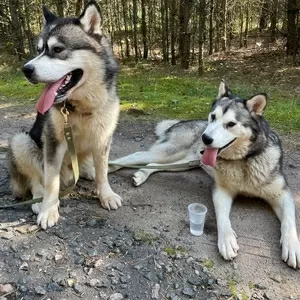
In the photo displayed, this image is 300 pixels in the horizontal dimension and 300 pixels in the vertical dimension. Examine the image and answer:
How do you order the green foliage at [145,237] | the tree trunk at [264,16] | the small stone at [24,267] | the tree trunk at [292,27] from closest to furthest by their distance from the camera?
the small stone at [24,267], the green foliage at [145,237], the tree trunk at [292,27], the tree trunk at [264,16]

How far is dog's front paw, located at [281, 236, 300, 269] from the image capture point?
2672 millimetres

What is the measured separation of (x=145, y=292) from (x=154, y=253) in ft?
1.28

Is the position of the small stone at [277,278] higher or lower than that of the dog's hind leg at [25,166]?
lower

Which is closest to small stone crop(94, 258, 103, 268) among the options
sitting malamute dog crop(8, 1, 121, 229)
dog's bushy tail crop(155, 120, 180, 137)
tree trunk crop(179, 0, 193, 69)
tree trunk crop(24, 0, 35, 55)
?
sitting malamute dog crop(8, 1, 121, 229)

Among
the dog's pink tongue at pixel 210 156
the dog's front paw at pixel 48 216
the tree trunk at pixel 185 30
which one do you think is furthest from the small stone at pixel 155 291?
the tree trunk at pixel 185 30

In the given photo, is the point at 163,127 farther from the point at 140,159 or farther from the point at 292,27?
the point at 292,27

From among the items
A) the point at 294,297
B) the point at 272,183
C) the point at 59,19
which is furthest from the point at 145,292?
the point at 59,19

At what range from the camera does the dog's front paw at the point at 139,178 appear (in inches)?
150

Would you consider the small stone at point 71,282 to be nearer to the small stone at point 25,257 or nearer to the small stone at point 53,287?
the small stone at point 53,287

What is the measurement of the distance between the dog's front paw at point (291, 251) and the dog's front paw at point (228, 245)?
0.35 meters

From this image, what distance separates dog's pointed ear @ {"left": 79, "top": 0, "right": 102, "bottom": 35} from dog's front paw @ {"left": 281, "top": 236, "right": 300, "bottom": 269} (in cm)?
220

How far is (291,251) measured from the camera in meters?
2.72

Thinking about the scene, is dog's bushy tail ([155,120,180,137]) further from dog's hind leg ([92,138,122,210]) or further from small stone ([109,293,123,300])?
small stone ([109,293,123,300])

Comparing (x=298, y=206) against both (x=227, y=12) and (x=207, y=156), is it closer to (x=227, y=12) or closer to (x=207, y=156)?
(x=207, y=156)
